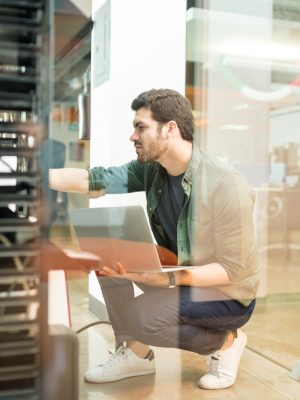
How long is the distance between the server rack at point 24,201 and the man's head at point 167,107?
3.19 feet

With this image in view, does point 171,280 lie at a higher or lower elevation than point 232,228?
lower

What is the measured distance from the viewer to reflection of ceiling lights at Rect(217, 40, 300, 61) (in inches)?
107

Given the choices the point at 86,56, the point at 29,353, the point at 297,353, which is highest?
the point at 86,56

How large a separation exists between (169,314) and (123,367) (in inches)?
8.3

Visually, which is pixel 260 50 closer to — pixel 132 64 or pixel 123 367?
pixel 132 64

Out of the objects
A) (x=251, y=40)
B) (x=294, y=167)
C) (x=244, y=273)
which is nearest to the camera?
(x=244, y=273)

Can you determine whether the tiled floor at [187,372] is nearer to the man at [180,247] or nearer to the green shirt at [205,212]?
the man at [180,247]

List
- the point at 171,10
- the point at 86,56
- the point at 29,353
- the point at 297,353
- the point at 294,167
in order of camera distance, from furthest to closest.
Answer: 1. the point at 294,167
2. the point at 297,353
3. the point at 171,10
4. the point at 86,56
5. the point at 29,353

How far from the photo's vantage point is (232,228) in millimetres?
1523

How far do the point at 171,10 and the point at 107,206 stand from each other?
2.67 feet

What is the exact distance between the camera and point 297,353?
202cm

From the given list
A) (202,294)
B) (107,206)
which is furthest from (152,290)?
(107,206)

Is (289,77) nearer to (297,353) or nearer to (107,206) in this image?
(297,353)

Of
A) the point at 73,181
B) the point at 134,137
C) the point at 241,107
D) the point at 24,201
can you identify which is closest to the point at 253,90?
the point at 241,107
